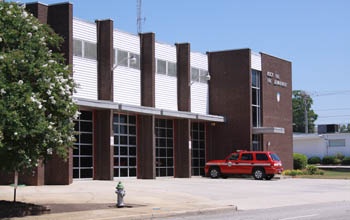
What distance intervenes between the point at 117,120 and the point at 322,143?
5326cm

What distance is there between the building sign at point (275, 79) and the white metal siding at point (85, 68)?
17.2 m

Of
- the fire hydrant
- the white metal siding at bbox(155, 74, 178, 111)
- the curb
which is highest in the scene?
the white metal siding at bbox(155, 74, 178, 111)

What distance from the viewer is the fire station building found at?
32719 millimetres

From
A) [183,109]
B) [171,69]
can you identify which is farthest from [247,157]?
[171,69]

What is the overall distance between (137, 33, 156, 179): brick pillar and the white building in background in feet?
162

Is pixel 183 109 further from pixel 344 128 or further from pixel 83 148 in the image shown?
pixel 344 128

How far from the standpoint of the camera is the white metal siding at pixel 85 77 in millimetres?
32594

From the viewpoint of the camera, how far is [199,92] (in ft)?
141

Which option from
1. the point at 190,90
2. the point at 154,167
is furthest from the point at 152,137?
the point at 190,90

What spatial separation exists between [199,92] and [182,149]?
5175 millimetres

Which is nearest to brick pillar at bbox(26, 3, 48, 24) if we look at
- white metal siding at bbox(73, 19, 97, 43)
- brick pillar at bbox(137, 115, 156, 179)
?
white metal siding at bbox(73, 19, 97, 43)

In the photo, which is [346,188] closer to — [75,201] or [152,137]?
[152,137]

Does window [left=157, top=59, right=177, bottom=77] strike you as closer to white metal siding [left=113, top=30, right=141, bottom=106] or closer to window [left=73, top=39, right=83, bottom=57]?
white metal siding [left=113, top=30, right=141, bottom=106]

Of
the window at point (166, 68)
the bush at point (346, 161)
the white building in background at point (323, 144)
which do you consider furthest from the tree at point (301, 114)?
the window at point (166, 68)
